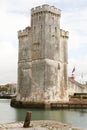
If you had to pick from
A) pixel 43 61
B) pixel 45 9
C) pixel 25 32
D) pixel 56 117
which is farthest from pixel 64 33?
pixel 56 117

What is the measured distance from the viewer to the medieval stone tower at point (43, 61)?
50438 millimetres

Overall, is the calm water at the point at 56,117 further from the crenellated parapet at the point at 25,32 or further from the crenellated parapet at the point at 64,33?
the crenellated parapet at the point at 64,33

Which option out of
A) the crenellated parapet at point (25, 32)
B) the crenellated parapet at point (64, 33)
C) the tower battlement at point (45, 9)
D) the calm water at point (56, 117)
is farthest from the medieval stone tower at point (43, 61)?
the calm water at point (56, 117)

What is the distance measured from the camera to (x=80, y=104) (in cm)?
5019

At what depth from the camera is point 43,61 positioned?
50.9m

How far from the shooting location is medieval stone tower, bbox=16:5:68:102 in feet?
165

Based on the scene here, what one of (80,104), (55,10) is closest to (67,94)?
(80,104)

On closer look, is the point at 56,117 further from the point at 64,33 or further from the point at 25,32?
the point at 64,33

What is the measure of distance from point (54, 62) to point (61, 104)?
6046 millimetres

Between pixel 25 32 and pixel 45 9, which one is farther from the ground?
pixel 45 9

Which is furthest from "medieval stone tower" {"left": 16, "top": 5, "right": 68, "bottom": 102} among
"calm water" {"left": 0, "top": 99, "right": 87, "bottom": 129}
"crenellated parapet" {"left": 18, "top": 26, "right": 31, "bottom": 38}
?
"calm water" {"left": 0, "top": 99, "right": 87, "bottom": 129}

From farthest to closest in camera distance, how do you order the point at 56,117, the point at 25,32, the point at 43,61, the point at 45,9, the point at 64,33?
the point at 64,33, the point at 25,32, the point at 45,9, the point at 43,61, the point at 56,117

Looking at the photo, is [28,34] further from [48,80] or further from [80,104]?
[80,104]

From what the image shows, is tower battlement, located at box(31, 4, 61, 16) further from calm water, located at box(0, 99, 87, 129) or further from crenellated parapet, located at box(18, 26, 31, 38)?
calm water, located at box(0, 99, 87, 129)
